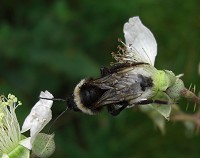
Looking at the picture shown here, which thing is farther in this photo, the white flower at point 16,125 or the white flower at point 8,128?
the white flower at point 8,128

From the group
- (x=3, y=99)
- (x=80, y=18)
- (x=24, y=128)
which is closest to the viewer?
(x=24, y=128)

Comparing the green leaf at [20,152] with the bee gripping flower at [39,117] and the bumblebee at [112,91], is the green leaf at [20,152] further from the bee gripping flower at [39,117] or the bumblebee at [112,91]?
the bumblebee at [112,91]

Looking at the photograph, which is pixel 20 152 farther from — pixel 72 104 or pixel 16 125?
pixel 72 104

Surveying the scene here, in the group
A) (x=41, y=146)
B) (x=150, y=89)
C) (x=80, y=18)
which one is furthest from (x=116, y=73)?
(x=80, y=18)

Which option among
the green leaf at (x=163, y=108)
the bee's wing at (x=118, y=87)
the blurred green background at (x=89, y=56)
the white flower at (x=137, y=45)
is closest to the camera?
the bee's wing at (x=118, y=87)

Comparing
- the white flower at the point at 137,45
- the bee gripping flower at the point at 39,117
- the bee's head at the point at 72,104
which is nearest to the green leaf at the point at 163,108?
the white flower at the point at 137,45

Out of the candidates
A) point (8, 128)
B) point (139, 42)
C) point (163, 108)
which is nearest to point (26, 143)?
point (8, 128)

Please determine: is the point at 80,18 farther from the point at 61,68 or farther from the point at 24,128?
the point at 24,128
